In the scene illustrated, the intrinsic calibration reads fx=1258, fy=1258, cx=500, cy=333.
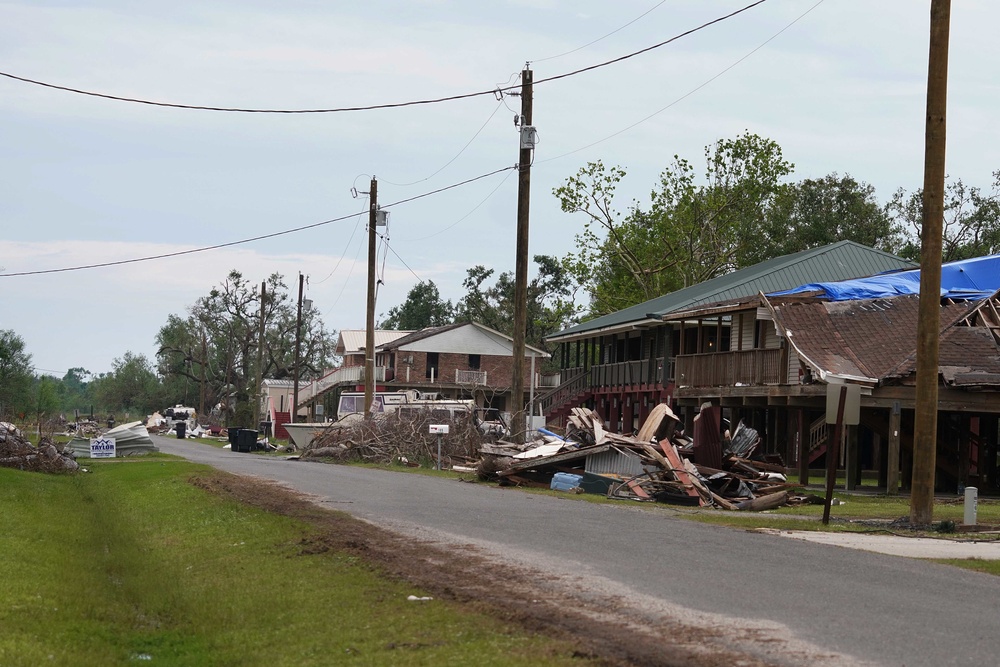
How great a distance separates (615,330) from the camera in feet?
177

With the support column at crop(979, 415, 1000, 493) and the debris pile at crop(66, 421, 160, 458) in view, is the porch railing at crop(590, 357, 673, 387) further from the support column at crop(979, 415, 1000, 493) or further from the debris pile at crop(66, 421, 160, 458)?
the debris pile at crop(66, 421, 160, 458)

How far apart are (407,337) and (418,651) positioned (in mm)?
81099

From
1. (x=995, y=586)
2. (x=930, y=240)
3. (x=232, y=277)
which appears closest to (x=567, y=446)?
(x=930, y=240)

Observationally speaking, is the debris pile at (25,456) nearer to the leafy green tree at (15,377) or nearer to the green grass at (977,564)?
the green grass at (977,564)

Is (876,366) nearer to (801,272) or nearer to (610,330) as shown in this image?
(801,272)

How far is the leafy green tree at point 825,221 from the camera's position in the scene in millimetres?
70500

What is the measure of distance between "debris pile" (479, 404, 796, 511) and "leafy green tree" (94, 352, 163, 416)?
415 ft

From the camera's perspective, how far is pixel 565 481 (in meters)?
27.5

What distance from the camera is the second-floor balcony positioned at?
34.1 meters

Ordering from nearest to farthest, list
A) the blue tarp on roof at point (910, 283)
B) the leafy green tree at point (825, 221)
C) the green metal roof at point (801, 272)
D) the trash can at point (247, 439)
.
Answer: the blue tarp on roof at point (910, 283), the green metal roof at point (801, 272), the trash can at point (247, 439), the leafy green tree at point (825, 221)

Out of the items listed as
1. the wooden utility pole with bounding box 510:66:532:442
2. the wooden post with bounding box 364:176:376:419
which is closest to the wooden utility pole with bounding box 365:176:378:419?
the wooden post with bounding box 364:176:376:419

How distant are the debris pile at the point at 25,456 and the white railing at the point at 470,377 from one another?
5200 cm

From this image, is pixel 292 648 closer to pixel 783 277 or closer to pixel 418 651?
pixel 418 651

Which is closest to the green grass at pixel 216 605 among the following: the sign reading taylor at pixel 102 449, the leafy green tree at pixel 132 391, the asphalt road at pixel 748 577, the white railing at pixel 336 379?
the asphalt road at pixel 748 577
